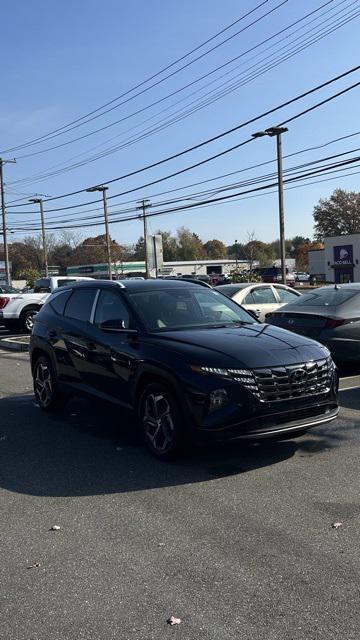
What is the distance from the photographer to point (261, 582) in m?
3.48

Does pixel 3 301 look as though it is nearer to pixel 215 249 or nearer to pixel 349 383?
pixel 349 383

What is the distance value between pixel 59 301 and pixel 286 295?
7052 mm

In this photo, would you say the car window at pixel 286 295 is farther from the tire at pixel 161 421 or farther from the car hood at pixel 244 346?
the tire at pixel 161 421

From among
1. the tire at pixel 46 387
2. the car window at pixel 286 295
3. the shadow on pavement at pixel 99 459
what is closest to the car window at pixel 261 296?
the car window at pixel 286 295

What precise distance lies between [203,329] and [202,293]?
Result: 96 cm

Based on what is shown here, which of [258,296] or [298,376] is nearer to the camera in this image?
[298,376]

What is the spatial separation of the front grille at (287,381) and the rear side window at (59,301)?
3421 millimetres

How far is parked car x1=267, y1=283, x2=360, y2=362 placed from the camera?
943 cm

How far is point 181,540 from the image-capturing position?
4.09 meters

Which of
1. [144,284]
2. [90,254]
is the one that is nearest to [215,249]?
[90,254]

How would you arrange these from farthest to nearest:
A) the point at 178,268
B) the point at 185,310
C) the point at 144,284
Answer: the point at 178,268 < the point at 144,284 < the point at 185,310

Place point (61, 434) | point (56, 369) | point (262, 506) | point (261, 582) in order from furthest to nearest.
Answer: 1. point (56, 369)
2. point (61, 434)
3. point (262, 506)
4. point (261, 582)

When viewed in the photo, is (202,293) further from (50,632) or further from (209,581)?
(50,632)

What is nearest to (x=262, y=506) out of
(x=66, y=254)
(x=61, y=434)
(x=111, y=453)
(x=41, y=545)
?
(x=41, y=545)
